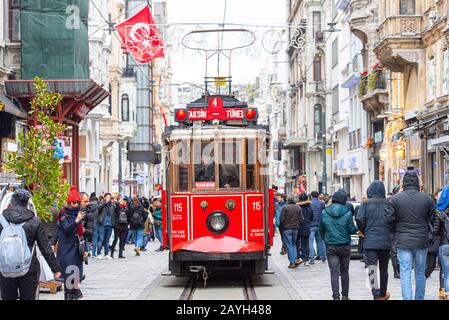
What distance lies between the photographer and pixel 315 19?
2753 inches

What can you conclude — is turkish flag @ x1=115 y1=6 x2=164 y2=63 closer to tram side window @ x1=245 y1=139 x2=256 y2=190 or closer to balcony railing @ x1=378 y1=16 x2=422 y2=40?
balcony railing @ x1=378 y1=16 x2=422 y2=40

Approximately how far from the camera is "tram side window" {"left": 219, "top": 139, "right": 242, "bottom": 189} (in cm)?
1852

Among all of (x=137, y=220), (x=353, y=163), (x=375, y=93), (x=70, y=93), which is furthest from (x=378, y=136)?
(x=137, y=220)

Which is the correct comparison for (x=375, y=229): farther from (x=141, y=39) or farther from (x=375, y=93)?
(x=375, y=93)

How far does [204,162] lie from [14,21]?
20.9 meters

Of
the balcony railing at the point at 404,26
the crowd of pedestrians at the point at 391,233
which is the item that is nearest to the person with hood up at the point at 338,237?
the crowd of pedestrians at the point at 391,233

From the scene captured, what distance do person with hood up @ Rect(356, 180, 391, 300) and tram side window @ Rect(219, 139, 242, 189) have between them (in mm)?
4213

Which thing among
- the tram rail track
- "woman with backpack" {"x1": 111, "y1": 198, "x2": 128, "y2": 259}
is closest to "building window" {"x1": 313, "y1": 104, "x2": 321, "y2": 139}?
"woman with backpack" {"x1": 111, "y1": 198, "x2": 128, "y2": 259}

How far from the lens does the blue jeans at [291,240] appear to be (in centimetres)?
2269

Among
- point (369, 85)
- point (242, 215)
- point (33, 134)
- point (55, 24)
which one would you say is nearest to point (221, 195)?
point (242, 215)

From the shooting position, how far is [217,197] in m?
18.4

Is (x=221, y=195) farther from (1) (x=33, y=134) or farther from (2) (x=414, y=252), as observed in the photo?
(2) (x=414, y=252)

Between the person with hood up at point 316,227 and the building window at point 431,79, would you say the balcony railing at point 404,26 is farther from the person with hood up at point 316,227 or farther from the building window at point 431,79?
the person with hood up at point 316,227
